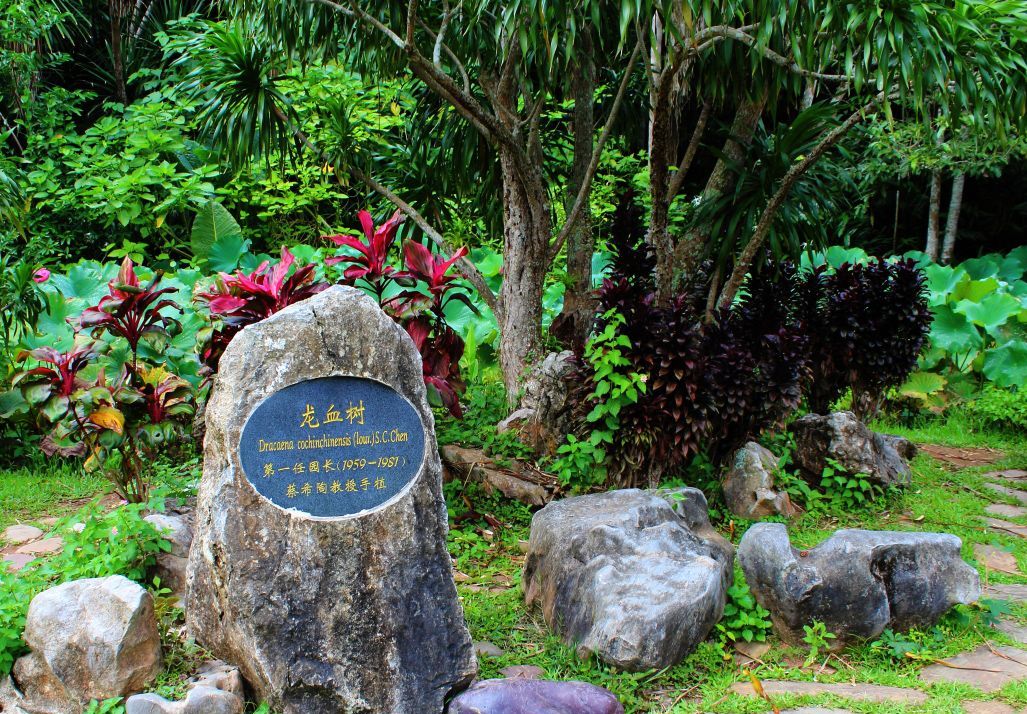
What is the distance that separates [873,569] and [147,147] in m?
8.51

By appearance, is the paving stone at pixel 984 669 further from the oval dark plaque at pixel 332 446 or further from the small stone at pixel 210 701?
the small stone at pixel 210 701

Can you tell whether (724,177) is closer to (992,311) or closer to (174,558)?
(992,311)

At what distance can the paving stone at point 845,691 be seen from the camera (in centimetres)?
326

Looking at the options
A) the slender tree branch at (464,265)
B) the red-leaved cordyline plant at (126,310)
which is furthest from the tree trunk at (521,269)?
the red-leaved cordyline plant at (126,310)

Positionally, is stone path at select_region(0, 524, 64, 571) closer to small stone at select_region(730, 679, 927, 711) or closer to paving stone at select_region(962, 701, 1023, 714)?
small stone at select_region(730, 679, 927, 711)

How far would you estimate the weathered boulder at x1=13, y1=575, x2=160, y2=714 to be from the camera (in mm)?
3016

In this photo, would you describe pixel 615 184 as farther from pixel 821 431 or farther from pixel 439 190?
pixel 821 431

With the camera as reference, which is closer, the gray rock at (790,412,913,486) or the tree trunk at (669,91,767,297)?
the gray rock at (790,412,913,486)

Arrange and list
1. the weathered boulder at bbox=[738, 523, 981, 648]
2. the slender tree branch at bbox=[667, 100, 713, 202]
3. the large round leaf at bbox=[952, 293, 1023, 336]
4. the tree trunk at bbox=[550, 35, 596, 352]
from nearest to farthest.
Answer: the weathered boulder at bbox=[738, 523, 981, 648] → the slender tree branch at bbox=[667, 100, 713, 202] → the tree trunk at bbox=[550, 35, 596, 352] → the large round leaf at bbox=[952, 293, 1023, 336]

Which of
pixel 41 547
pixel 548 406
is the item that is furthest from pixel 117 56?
pixel 548 406

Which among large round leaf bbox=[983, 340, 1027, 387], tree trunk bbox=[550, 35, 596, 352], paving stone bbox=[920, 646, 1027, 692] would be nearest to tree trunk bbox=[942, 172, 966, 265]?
large round leaf bbox=[983, 340, 1027, 387]

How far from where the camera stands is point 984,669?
11.3ft

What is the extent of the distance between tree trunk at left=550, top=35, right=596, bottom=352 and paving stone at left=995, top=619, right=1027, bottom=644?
311 cm

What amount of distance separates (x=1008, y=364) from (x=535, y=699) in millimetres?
6375
